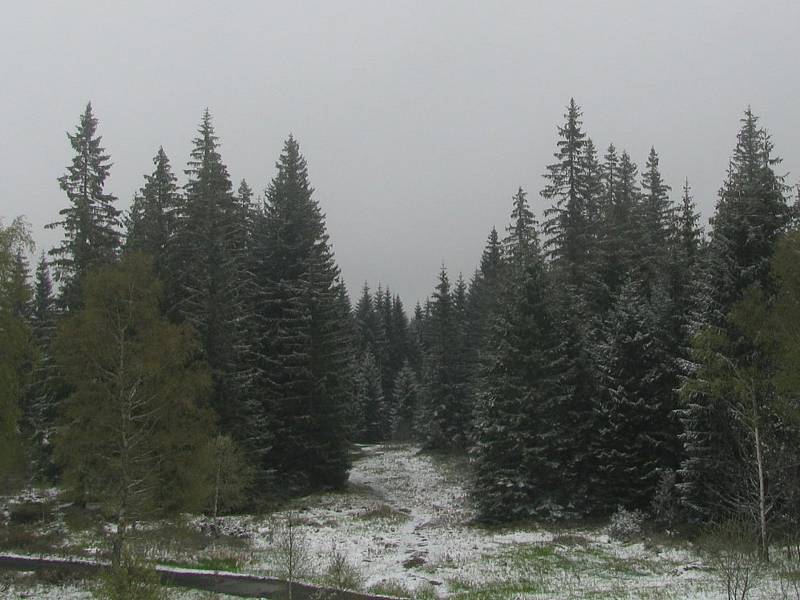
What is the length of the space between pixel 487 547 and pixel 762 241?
16943 millimetres

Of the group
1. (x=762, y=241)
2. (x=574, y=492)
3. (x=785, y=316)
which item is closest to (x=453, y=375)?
(x=574, y=492)

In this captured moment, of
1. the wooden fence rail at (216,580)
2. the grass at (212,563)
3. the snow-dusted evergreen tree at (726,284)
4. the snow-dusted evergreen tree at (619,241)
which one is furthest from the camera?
the snow-dusted evergreen tree at (619,241)

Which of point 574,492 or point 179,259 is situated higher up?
point 179,259

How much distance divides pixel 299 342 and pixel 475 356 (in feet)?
66.5

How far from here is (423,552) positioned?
26.1 m

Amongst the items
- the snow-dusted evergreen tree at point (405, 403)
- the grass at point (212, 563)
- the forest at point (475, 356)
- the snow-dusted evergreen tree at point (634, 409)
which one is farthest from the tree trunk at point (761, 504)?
the snow-dusted evergreen tree at point (405, 403)

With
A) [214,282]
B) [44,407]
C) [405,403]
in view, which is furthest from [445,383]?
[44,407]

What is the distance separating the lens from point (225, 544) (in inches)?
1131

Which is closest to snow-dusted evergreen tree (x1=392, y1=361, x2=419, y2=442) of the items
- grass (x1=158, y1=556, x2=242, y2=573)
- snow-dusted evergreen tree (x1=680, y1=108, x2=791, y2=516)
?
snow-dusted evergreen tree (x1=680, y1=108, x2=791, y2=516)

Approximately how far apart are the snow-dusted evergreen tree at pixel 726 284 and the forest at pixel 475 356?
0.09 m

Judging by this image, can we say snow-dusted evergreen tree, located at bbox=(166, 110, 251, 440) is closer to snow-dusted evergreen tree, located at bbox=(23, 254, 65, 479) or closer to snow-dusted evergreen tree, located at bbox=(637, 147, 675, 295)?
snow-dusted evergreen tree, located at bbox=(23, 254, 65, 479)

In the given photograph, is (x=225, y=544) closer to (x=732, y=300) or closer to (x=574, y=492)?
(x=574, y=492)

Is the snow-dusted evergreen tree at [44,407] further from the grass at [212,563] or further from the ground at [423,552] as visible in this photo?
the grass at [212,563]

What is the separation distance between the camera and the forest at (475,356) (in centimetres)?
2394
